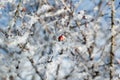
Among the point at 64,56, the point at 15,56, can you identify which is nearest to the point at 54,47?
the point at 64,56

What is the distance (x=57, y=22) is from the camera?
6.40 metres

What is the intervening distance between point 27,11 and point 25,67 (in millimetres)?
943

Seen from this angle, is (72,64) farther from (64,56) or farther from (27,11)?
(27,11)

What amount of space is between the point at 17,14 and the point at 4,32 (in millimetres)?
381

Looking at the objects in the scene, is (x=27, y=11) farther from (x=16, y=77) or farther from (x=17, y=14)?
(x=16, y=77)

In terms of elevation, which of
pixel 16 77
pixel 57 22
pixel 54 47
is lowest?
pixel 16 77

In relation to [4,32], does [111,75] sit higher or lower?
lower

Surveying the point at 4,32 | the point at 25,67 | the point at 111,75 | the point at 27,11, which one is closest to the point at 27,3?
the point at 27,11

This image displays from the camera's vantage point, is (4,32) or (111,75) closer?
(111,75)

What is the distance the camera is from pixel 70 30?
6.25 m

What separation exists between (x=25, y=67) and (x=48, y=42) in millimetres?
568

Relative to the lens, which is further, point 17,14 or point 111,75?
point 17,14

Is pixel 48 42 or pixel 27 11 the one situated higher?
pixel 27 11

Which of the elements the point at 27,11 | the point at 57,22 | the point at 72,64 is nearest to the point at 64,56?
the point at 72,64
